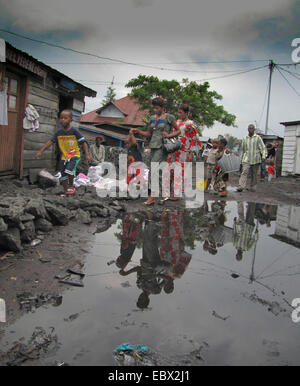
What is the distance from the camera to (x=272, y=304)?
8.48 ft

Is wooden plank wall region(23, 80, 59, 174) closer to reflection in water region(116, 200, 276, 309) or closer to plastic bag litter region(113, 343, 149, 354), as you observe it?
reflection in water region(116, 200, 276, 309)

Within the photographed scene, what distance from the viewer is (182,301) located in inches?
100.0

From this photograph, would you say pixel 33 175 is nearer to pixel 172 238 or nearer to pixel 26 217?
pixel 26 217

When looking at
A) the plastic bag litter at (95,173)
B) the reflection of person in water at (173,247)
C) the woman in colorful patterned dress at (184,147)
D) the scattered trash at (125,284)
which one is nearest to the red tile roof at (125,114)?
the plastic bag litter at (95,173)

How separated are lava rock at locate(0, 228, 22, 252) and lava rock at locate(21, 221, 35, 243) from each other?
158 millimetres

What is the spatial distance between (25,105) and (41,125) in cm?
89

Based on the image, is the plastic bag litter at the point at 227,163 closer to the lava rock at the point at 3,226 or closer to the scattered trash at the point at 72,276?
the scattered trash at the point at 72,276

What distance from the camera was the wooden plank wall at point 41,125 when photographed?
7.81 m

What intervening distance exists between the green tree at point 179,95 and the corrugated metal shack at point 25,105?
17.1 meters

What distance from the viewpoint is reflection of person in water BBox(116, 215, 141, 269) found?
346 cm

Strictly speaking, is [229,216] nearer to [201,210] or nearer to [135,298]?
[201,210]

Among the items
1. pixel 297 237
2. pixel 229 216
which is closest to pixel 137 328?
pixel 297 237

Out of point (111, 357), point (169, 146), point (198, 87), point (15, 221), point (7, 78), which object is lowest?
point (111, 357)

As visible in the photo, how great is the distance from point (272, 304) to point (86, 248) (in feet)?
6.90
